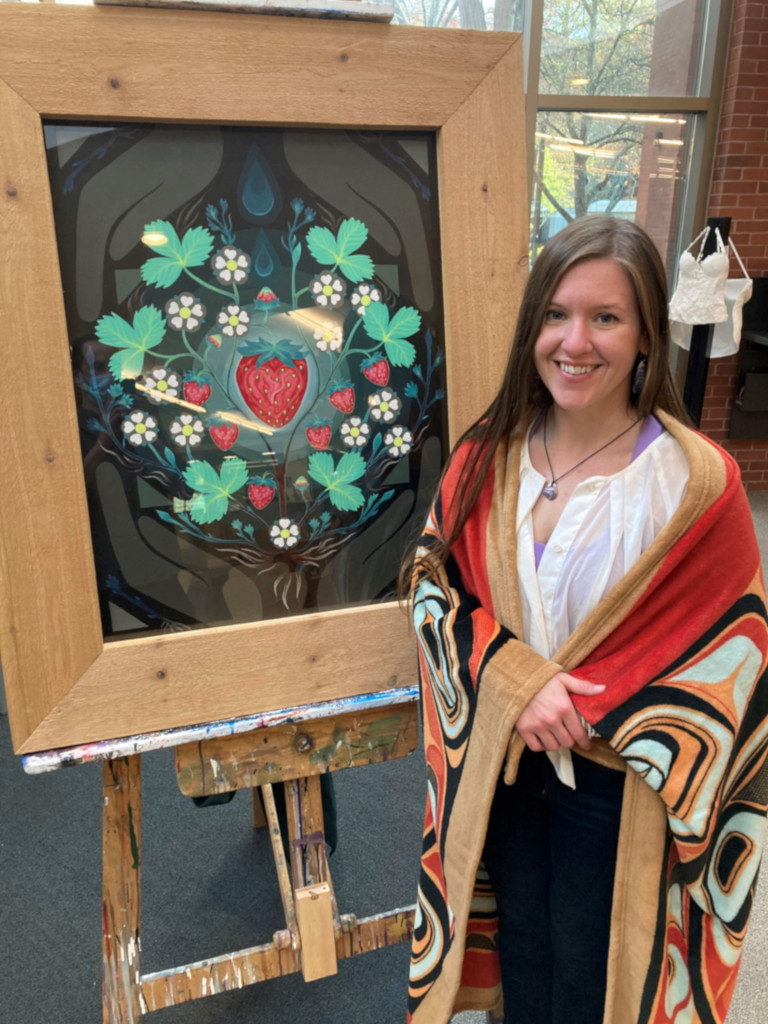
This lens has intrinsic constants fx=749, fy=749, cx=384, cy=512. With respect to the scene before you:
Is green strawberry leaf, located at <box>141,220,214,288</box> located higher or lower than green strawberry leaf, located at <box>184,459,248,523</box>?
higher

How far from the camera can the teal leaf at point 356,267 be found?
3.39 ft

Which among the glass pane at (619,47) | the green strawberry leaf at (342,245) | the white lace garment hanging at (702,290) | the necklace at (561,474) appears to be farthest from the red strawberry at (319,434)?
the glass pane at (619,47)

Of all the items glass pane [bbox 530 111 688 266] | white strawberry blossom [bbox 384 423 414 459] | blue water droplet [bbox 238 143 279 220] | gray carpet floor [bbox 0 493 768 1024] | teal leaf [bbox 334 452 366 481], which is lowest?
gray carpet floor [bbox 0 493 768 1024]

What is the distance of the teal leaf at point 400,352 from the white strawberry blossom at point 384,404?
0.04 m

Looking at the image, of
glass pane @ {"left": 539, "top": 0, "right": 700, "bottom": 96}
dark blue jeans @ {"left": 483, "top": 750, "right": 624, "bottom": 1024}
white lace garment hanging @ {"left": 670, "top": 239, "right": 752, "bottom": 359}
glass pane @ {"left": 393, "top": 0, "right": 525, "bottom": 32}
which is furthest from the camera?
glass pane @ {"left": 539, "top": 0, "right": 700, "bottom": 96}

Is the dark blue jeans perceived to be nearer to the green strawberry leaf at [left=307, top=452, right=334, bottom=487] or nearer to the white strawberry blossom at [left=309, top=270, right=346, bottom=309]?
the green strawberry leaf at [left=307, top=452, right=334, bottom=487]

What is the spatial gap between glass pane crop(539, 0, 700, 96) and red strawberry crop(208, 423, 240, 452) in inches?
142

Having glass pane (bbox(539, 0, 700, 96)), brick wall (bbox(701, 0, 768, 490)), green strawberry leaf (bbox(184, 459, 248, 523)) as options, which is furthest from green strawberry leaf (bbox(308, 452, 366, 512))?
brick wall (bbox(701, 0, 768, 490))

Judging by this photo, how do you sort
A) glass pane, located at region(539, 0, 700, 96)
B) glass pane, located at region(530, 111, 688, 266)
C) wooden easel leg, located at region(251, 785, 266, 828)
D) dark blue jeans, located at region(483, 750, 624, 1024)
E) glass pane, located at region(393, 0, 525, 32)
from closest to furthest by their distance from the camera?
dark blue jeans, located at region(483, 750, 624, 1024) < wooden easel leg, located at region(251, 785, 266, 828) < glass pane, located at region(393, 0, 525, 32) < glass pane, located at region(539, 0, 700, 96) < glass pane, located at region(530, 111, 688, 266)

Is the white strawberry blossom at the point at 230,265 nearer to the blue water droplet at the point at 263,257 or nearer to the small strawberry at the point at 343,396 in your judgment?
the blue water droplet at the point at 263,257

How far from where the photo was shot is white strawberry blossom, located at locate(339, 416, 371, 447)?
108cm

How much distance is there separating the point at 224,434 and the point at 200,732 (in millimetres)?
415

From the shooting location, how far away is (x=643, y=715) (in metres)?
0.86

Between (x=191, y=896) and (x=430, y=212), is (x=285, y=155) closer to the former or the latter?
(x=430, y=212)
